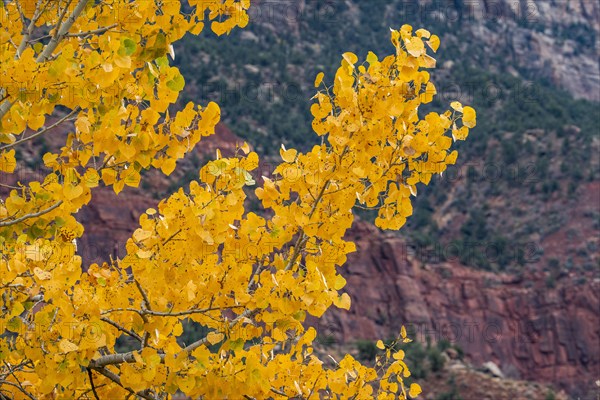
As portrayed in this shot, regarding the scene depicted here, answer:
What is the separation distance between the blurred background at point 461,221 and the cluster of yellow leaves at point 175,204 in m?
19.2

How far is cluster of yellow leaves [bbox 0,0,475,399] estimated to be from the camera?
13.3 feet

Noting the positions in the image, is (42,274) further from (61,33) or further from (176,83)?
(61,33)

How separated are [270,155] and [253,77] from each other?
25.9 feet

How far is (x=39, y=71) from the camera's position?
405 centimetres

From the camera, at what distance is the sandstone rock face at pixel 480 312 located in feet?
102

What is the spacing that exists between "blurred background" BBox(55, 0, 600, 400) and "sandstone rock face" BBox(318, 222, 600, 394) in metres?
0.05

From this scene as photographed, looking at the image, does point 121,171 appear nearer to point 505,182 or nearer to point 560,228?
point 560,228

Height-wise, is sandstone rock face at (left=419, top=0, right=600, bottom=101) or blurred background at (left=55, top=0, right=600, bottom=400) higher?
sandstone rock face at (left=419, top=0, right=600, bottom=101)

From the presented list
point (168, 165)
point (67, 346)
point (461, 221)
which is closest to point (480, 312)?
point (461, 221)

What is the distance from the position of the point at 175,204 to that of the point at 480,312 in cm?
2976

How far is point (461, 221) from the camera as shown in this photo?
128 feet

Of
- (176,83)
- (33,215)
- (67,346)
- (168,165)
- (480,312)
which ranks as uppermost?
(176,83)

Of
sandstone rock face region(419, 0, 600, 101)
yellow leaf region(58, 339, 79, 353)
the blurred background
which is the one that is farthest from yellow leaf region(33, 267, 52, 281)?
sandstone rock face region(419, 0, 600, 101)

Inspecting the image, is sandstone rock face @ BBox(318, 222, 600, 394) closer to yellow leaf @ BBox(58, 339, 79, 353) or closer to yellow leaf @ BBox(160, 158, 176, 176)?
yellow leaf @ BBox(160, 158, 176, 176)
